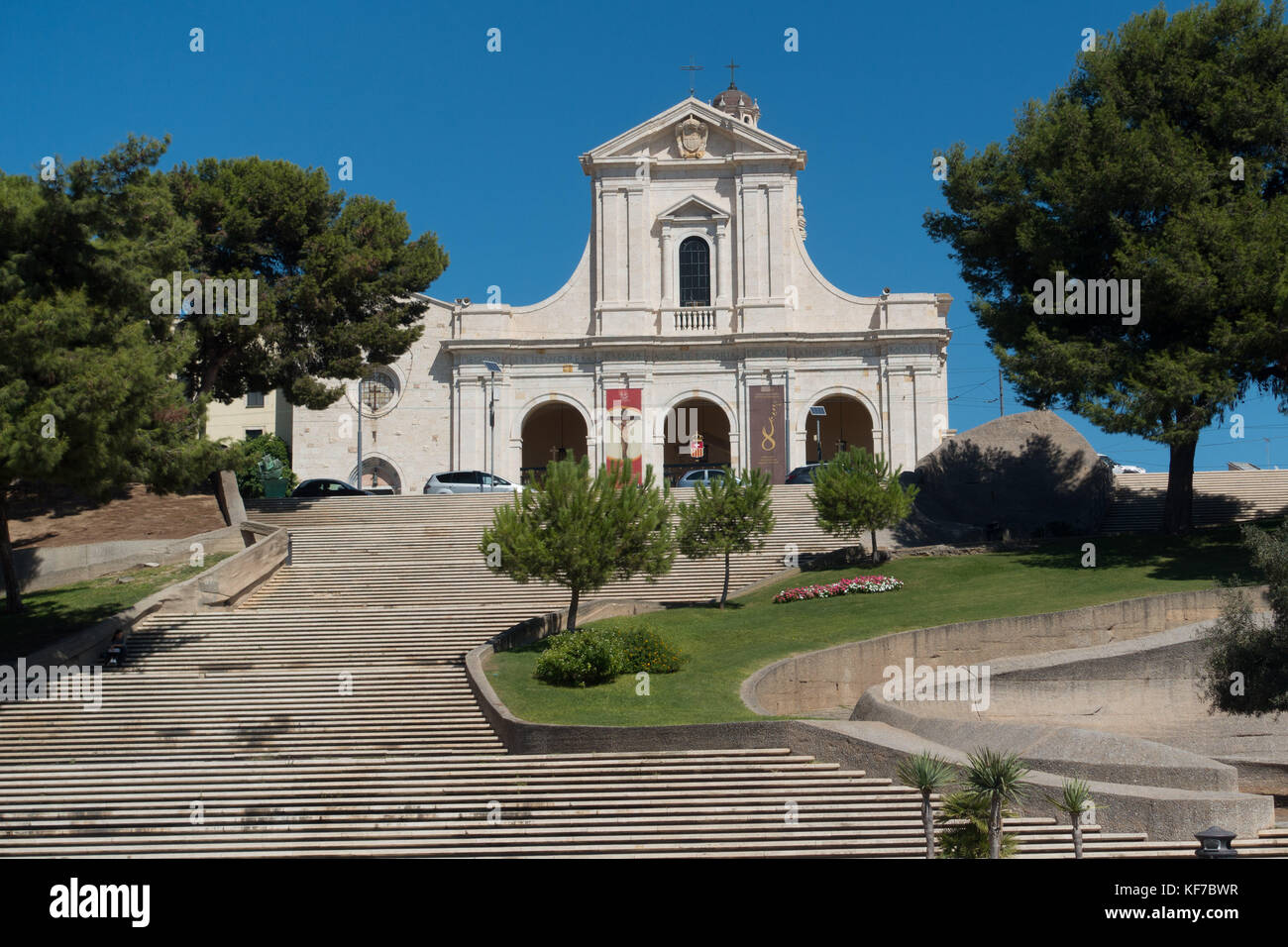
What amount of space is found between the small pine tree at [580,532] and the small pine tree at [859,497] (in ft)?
21.0

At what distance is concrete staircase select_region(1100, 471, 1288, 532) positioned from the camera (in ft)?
111

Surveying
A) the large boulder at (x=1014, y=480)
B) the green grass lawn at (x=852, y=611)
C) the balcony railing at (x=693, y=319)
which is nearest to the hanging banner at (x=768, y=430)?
the balcony railing at (x=693, y=319)

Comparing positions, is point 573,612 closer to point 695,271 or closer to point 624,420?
point 624,420

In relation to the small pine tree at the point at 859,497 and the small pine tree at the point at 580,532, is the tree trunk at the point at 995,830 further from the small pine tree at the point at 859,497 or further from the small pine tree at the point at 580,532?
the small pine tree at the point at 859,497

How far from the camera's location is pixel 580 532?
22.8 metres

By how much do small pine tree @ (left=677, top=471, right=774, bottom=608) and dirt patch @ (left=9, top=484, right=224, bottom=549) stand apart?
13502 millimetres

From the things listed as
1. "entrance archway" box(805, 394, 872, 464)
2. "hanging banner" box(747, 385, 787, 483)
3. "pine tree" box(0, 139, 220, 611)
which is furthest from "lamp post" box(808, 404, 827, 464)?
"pine tree" box(0, 139, 220, 611)

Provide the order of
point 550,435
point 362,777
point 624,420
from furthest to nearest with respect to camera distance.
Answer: point 550,435 < point 624,420 < point 362,777

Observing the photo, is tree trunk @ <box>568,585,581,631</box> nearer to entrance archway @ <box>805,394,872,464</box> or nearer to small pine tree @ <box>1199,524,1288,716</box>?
small pine tree @ <box>1199,524,1288,716</box>

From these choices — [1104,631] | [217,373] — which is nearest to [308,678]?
[1104,631]

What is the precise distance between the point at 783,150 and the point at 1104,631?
3063cm

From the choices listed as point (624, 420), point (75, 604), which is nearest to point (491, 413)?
point (624, 420)

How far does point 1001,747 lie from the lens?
1538 centimetres

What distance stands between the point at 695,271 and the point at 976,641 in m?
29.5
